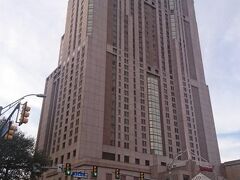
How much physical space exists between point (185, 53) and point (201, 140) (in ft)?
134

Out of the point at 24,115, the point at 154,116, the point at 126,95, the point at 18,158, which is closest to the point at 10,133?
the point at 24,115

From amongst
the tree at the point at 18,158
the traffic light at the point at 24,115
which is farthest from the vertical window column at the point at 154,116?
the traffic light at the point at 24,115

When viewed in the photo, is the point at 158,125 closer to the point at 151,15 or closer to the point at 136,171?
the point at 136,171

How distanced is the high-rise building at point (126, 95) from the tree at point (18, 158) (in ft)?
68.4

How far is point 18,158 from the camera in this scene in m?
60.7

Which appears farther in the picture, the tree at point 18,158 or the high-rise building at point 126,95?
the high-rise building at point 126,95

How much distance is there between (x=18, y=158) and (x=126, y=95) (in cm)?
5127

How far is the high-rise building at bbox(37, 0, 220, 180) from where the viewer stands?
303 feet

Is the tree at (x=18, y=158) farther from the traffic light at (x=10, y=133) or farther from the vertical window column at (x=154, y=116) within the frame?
the vertical window column at (x=154, y=116)

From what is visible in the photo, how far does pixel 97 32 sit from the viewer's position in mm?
109312

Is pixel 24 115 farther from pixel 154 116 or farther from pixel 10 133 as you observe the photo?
pixel 154 116

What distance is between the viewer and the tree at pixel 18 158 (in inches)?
2313

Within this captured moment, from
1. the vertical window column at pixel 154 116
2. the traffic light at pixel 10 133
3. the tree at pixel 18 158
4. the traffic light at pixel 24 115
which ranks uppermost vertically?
the vertical window column at pixel 154 116

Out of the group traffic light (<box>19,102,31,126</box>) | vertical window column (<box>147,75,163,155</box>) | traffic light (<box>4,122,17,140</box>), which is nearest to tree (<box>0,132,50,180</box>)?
traffic light (<box>4,122,17,140</box>)
